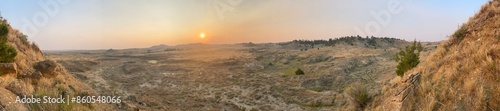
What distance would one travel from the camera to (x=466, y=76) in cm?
910

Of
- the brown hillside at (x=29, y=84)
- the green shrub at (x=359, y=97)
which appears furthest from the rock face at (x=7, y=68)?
the green shrub at (x=359, y=97)

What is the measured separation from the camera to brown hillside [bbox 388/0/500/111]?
799 centimetres

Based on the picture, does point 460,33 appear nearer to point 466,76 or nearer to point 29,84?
point 466,76

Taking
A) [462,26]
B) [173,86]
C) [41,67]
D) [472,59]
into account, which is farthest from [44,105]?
Result: [173,86]

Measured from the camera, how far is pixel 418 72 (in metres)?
10.9

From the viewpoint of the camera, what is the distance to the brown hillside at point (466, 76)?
7.99 meters

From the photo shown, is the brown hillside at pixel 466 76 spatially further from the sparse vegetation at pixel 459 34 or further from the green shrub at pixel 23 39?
the green shrub at pixel 23 39

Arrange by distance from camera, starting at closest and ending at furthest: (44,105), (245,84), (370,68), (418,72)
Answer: (44,105) → (418,72) → (245,84) → (370,68)

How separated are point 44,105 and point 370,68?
27966 mm

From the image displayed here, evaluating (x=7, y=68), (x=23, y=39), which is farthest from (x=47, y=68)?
(x=23, y=39)

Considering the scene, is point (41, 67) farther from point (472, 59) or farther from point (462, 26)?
point (462, 26)

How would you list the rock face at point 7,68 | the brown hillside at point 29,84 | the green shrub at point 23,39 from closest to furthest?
the brown hillside at point 29,84 → the rock face at point 7,68 → the green shrub at point 23,39

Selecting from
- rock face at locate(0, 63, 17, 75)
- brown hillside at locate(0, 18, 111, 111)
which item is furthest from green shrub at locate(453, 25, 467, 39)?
rock face at locate(0, 63, 17, 75)

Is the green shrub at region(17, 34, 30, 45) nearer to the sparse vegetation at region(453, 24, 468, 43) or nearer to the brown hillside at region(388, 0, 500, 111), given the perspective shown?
the brown hillside at region(388, 0, 500, 111)
